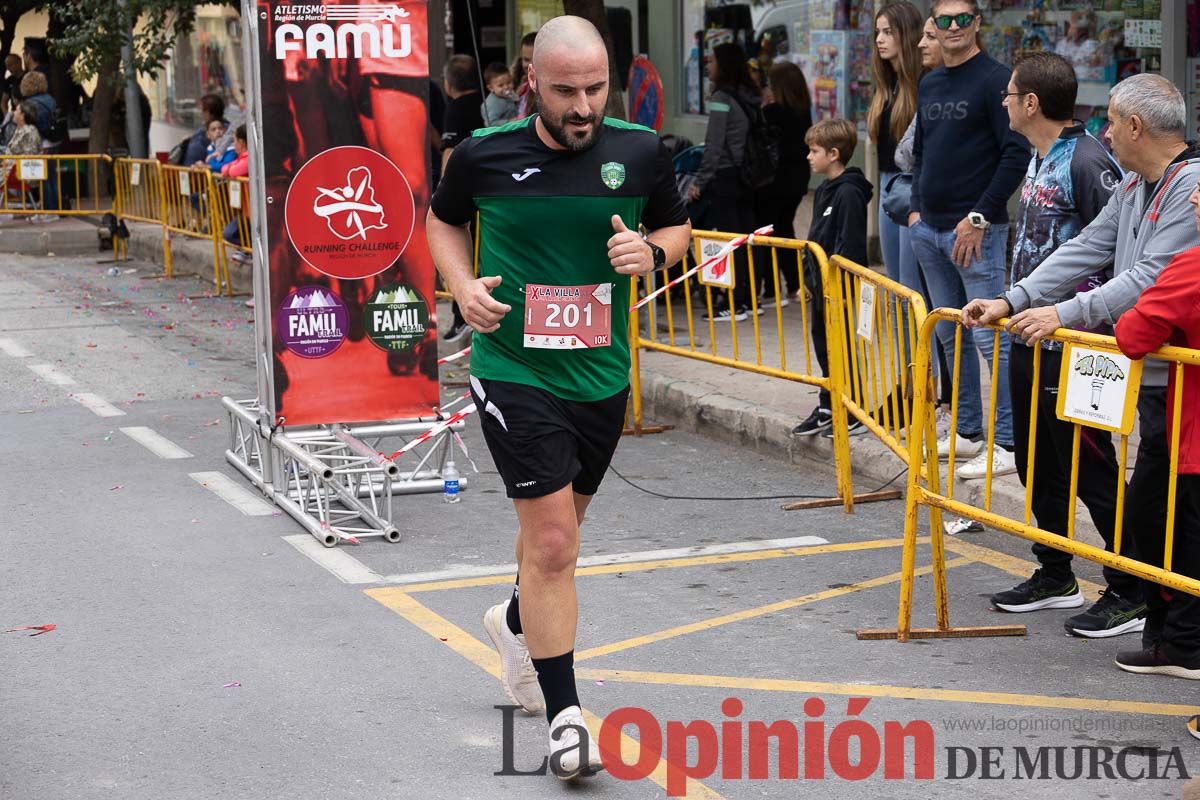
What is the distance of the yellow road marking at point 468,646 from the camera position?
4.62 meters

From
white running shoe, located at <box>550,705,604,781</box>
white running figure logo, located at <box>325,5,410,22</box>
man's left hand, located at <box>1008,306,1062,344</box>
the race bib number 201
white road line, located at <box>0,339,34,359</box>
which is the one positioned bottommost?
white road line, located at <box>0,339,34,359</box>

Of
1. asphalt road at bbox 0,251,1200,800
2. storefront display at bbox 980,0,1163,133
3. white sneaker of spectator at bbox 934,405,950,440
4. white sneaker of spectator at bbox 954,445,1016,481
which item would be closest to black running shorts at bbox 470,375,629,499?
asphalt road at bbox 0,251,1200,800

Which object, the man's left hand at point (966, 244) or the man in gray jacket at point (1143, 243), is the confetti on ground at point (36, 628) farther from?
the man's left hand at point (966, 244)

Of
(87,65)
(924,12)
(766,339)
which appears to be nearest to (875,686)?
(766,339)

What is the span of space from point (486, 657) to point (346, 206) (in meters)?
2.96

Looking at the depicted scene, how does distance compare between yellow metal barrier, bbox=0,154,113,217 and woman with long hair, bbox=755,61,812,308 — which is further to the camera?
yellow metal barrier, bbox=0,154,113,217

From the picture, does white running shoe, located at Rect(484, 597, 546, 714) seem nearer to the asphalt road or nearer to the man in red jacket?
the asphalt road

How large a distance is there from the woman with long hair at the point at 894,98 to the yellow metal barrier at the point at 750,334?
0.49 meters

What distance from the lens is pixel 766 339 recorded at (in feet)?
36.3

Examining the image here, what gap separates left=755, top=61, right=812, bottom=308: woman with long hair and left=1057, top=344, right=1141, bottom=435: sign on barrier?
7.55 metres

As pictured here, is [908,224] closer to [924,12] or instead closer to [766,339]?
[766,339]

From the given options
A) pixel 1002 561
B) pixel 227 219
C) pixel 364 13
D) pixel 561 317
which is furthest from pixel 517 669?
pixel 227 219

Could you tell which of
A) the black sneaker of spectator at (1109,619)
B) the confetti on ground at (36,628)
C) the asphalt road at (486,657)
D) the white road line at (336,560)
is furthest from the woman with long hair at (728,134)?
the confetti on ground at (36,628)

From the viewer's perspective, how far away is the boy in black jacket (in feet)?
28.0
